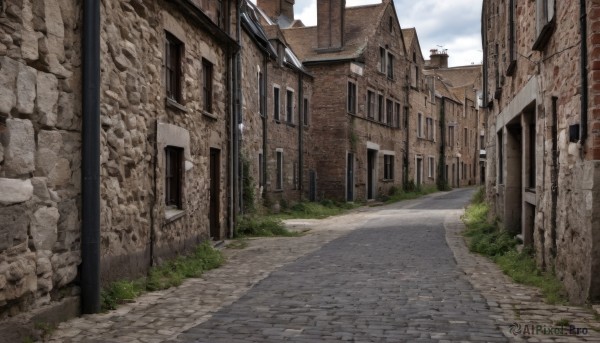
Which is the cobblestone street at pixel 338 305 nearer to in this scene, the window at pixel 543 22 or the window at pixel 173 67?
the window at pixel 173 67

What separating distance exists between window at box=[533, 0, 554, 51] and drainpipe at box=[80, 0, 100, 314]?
5438mm

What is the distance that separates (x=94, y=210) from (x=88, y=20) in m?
1.93

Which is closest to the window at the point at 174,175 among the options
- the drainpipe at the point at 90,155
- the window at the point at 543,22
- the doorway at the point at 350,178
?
the drainpipe at the point at 90,155

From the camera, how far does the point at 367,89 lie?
28703mm

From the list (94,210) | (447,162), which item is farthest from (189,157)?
(447,162)

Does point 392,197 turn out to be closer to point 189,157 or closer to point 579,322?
point 189,157

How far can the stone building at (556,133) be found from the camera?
20.0ft

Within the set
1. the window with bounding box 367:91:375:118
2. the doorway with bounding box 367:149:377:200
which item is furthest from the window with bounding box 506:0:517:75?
Result: the doorway with bounding box 367:149:377:200

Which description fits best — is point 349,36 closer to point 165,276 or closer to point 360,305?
point 165,276

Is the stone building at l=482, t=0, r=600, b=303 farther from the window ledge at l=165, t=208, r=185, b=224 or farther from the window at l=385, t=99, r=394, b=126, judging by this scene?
the window at l=385, t=99, r=394, b=126

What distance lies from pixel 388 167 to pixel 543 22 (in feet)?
77.8

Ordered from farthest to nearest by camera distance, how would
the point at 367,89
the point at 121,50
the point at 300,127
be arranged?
the point at 367,89 → the point at 300,127 → the point at 121,50

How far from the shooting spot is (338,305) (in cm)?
674

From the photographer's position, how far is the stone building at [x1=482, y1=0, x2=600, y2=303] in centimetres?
611
